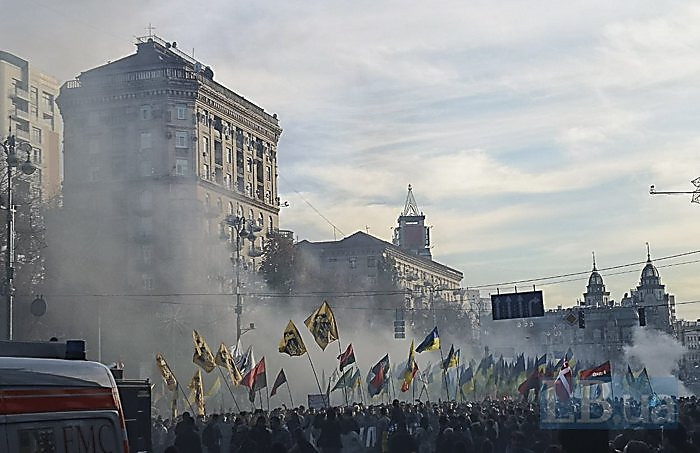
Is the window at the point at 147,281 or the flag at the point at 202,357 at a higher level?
the window at the point at 147,281

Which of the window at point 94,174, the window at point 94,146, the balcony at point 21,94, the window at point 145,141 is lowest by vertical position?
the window at point 94,174

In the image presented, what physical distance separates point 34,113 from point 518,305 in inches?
1879

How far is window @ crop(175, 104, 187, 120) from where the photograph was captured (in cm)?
7169

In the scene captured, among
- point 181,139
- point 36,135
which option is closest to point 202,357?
point 181,139

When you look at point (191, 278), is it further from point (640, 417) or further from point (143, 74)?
point (640, 417)

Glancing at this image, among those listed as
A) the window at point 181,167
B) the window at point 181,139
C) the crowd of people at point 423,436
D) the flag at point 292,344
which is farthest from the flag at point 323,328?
the window at point 181,139

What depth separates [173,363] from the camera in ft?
174

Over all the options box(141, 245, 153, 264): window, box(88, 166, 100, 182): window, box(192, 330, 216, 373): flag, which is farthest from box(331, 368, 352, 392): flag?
box(88, 166, 100, 182): window

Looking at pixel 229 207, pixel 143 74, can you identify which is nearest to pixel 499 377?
pixel 229 207

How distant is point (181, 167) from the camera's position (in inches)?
2788

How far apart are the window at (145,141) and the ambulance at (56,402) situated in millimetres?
63650

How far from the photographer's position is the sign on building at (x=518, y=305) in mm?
43781

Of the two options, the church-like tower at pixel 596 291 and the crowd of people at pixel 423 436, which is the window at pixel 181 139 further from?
the church-like tower at pixel 596 291

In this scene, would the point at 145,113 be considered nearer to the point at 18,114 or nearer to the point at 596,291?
the point at 18,114
